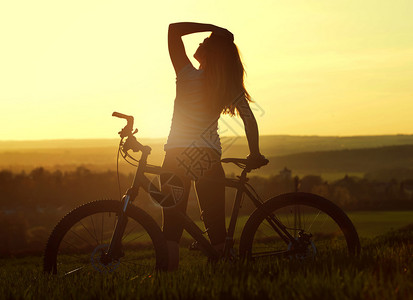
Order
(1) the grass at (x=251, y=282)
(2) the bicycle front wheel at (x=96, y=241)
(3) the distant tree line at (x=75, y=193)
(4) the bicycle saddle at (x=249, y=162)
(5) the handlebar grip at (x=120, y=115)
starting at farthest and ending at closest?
1. (3) the distant tree line at (x=75, y=193)
2. (4) the bicycle saddle at (x=249, y=162)
3. (5) the handlebar grip at (x=120, y=115)
4. (2) the bicycle front wheel at (x=96, y=241)
5. (1) the grass at (x=251, y=282)

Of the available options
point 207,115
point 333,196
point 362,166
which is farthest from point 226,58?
point 362,166

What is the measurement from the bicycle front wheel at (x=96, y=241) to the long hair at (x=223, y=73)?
49.3 inches

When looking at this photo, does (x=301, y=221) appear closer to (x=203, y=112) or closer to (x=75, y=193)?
(x=203, y=112)

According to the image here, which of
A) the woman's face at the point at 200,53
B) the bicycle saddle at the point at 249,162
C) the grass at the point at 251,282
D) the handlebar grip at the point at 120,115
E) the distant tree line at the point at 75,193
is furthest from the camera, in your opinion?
the distant tree line at the point at 75,193

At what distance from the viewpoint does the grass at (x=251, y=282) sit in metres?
4.08

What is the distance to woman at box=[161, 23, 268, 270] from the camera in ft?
17.2

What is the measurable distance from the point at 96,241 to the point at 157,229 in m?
0.56

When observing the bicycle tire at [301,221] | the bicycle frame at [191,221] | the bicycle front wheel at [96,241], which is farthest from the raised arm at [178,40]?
the bicycle tire at [301,221]

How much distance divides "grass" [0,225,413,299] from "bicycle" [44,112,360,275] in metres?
0.17

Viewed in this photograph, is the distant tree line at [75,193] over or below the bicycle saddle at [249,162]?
below

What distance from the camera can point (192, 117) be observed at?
5.27 meters

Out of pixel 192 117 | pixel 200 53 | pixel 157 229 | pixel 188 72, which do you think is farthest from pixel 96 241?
pixel 200 53

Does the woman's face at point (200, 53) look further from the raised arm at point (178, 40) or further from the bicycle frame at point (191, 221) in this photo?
the bicycle frame at point (191, 221)

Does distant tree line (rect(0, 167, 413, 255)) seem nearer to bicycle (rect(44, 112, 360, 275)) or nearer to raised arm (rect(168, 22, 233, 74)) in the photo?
bicycle (rect(44, 112, 360, 275))
